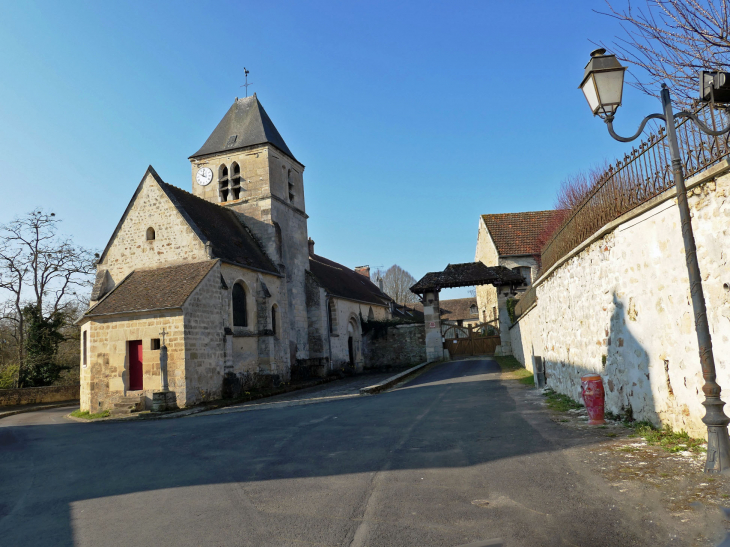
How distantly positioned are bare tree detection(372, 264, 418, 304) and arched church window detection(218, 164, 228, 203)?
40.6 meters

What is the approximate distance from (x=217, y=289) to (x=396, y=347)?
55.2 ft

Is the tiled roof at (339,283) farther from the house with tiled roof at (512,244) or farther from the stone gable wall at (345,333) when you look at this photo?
the house with tiled roof at (512,244)

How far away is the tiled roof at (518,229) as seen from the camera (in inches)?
1277

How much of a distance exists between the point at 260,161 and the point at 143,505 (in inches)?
913

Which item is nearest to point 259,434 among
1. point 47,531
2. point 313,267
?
point 47,531

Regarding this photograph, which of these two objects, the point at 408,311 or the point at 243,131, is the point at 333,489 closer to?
the point at 243,131

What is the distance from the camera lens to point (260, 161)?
26.8m

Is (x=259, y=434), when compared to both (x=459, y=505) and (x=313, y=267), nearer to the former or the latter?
(x=459, y=505)

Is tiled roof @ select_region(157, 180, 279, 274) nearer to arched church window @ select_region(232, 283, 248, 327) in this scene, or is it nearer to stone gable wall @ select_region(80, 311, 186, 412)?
arched church window @ select_region(232, 283, 248, 327)

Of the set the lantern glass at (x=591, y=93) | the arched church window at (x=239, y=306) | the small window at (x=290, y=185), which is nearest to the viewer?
the lantern glass at (x=591, y=93)

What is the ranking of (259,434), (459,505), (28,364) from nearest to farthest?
(459,505), (259,434), (28,364)

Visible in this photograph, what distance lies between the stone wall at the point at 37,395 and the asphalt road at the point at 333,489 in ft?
65.6

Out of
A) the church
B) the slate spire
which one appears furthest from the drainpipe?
the slate spire

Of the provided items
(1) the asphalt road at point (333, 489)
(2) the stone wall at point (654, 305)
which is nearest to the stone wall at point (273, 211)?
(1) the asphalt road at point (333, 489)
